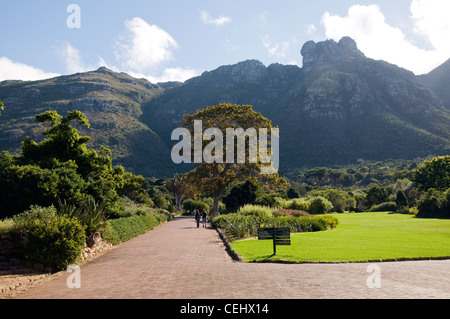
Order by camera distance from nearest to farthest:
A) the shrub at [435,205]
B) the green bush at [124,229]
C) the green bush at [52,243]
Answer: the green bush at [52,243] < the green bush at [124,229] < the shrub at [435,205]

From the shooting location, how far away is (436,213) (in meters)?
33.8

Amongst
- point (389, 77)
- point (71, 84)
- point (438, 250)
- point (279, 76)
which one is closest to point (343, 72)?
point (389, 77)

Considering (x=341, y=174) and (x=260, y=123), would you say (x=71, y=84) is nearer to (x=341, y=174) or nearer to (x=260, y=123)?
(x=341, y=174)

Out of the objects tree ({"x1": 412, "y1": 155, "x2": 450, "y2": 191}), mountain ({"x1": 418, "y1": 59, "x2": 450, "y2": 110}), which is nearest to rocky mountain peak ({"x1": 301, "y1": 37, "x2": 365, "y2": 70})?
mountain ({"x1": 418, "y1": 59, "x2": 450, "y2": 110})

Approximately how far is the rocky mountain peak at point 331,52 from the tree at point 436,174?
12129cm

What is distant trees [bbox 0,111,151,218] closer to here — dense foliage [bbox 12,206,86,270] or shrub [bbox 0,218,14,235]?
shrub [bbox 0,218,14,235]

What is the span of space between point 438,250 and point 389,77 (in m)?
135

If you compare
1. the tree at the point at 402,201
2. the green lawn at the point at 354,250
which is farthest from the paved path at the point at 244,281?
the tree at the point at 402,201

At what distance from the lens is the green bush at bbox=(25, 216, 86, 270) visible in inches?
412

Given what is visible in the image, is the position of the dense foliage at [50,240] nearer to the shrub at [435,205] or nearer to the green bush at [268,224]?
the green bush at [268,224]

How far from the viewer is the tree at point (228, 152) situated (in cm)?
3791

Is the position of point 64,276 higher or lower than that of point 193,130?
lower

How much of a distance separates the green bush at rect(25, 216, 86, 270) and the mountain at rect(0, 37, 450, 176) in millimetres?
77150

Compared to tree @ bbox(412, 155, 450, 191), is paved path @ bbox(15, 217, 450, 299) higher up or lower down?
lower down
